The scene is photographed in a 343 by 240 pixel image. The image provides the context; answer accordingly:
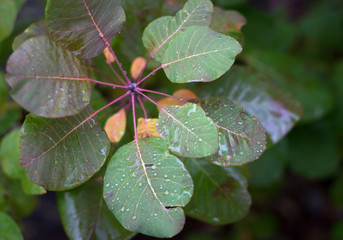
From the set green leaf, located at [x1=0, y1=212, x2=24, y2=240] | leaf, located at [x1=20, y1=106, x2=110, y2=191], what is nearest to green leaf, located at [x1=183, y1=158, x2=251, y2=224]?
leaf, located at [x1=20, y1=106, x2=110, y2=191]

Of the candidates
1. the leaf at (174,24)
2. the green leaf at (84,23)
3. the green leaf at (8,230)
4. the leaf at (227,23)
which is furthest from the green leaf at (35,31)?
the green leaf at (8,230)

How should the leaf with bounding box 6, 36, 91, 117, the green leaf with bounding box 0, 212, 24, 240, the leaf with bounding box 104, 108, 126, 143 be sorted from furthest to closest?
the green leaf with bounding box 0, 212, 24, 240 < the leaf with bounding box 104, 108, 126, 143 < the leaf with bounding box 6, 36, 91, 117

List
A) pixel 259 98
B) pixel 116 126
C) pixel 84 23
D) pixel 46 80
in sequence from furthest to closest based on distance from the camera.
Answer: pixel 259 98
pixel 116 126
pixel 84 23
pixel 46 80

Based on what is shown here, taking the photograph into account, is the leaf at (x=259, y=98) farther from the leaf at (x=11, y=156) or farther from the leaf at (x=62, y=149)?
the leaf at (x=11, y=156)

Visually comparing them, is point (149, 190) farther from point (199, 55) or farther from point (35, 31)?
point (35, 31)

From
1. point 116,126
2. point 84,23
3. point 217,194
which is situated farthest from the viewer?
point 217,194

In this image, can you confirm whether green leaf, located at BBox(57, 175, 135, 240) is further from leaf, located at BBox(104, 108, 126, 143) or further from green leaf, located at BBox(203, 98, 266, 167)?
green leaf, located at BBox(203, 98, 266, 167)

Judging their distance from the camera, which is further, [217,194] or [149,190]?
[217,194]

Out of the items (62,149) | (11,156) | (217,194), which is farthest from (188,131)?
(11,156)
